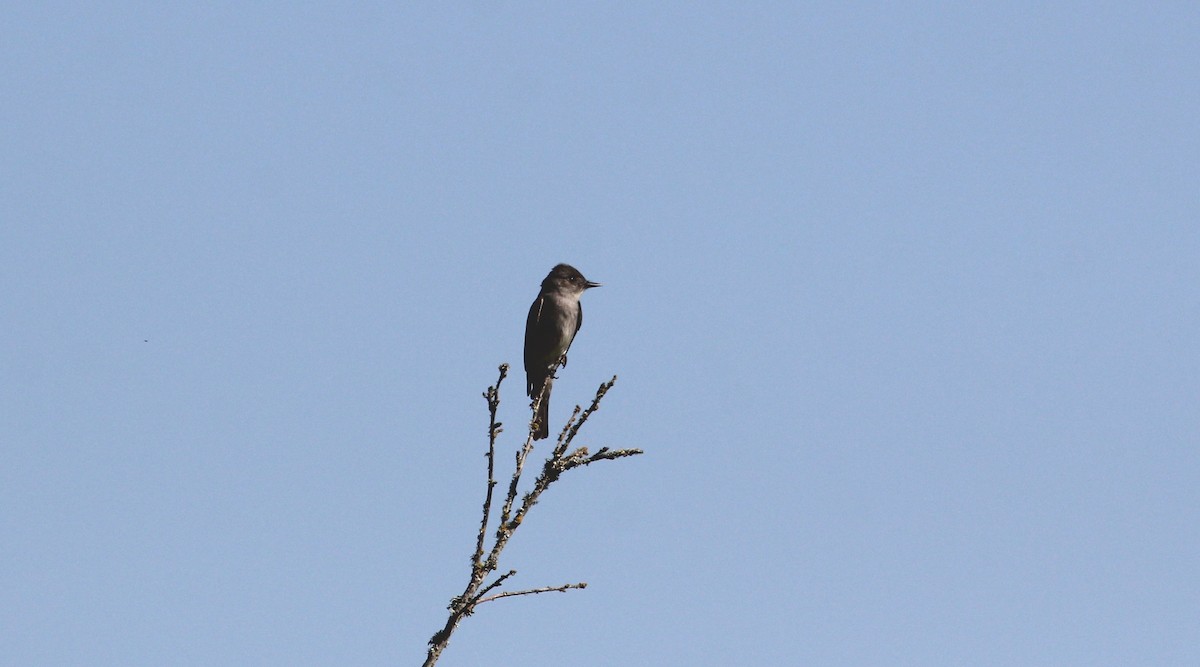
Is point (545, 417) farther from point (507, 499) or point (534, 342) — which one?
point (507, 499)

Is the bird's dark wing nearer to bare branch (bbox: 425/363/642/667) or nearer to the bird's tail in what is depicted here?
the bird's tail

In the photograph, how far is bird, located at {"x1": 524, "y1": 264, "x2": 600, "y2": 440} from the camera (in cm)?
1390

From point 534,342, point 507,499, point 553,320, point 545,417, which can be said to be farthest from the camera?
point 534,342

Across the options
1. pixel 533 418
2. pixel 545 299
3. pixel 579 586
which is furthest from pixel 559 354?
pixel 579 586

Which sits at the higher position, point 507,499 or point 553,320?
point 553,320

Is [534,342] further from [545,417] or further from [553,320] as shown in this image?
[545,417]

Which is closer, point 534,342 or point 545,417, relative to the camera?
point 545,417

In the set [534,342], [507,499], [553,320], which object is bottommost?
[507,499]

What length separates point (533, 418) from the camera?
683cm

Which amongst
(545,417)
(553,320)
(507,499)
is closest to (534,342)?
(553,320)

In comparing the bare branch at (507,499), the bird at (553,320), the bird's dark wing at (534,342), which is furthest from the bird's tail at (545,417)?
the bare branch at (507,499)

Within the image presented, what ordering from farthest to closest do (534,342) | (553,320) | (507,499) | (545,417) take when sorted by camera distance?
(534,342)
(553,320)
(545,417)
(507,499)

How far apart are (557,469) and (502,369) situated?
1.97 feet

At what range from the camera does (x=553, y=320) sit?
13.9m
